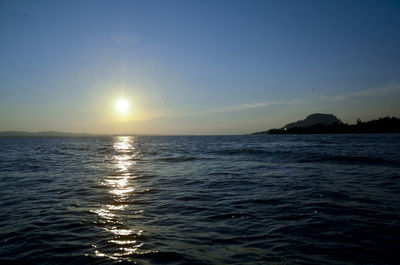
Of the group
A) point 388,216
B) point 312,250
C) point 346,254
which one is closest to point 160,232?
point 312,250

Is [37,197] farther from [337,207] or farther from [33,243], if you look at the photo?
[337,207]

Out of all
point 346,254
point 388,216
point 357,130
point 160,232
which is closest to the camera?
point 346,254

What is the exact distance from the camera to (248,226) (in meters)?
6.71

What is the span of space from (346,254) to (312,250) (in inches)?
25.9

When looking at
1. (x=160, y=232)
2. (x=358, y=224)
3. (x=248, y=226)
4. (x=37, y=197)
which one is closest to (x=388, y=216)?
(x=358, y=224)

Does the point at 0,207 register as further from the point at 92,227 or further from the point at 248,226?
the point at 248,226

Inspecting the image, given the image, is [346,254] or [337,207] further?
[337,207]

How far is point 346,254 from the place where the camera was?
5.02 meters

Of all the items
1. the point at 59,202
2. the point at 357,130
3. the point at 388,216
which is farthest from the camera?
the point at 357,130

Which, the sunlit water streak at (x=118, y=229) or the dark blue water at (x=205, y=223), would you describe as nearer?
the dark blue water at (x=205, y=223)

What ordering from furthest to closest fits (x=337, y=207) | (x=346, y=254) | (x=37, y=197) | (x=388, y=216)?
1. (x=37, y=197)
2. (x=337, y=207)
3. (x=388, y=216)
4. (x=346, y=254)

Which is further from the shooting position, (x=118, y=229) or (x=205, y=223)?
(x=205, y=223)

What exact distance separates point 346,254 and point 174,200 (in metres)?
6.27

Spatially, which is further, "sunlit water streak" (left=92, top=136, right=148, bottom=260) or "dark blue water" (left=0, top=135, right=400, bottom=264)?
"sunlit water streak" (left=92, top=136, right=148, bottom=260)
